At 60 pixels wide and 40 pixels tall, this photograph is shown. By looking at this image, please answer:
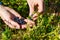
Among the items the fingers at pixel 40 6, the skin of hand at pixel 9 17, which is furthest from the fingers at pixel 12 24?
the fingers at pixel 40 6

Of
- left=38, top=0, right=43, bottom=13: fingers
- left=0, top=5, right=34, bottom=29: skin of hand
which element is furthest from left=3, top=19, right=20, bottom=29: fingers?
left=38, top=0, right=43, bottom=13: fingers

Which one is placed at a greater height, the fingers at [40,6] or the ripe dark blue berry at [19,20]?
the fingers at [40,6]

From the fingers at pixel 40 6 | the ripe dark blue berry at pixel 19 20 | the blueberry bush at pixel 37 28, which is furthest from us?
the ripe dark blue berry at pixel 19 20

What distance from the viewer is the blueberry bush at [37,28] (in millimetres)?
3013

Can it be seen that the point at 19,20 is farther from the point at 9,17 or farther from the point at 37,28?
the point at 37,28

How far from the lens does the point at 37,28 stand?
3123 millimetres

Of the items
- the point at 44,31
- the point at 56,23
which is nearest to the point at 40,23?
the point at 44,31

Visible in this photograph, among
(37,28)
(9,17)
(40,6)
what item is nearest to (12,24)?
(9,17)

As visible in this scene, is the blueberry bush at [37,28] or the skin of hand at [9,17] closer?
the blueberry bush at [37,28]

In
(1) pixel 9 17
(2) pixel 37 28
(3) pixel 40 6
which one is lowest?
(2) pixel 37 28

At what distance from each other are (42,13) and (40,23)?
191 mm

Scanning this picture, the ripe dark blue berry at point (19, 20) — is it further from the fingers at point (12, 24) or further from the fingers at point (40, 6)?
the fingers at point (40, 6)

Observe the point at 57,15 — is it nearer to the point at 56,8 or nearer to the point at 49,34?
the point at 56,8

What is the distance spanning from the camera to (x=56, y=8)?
3.91 meters
